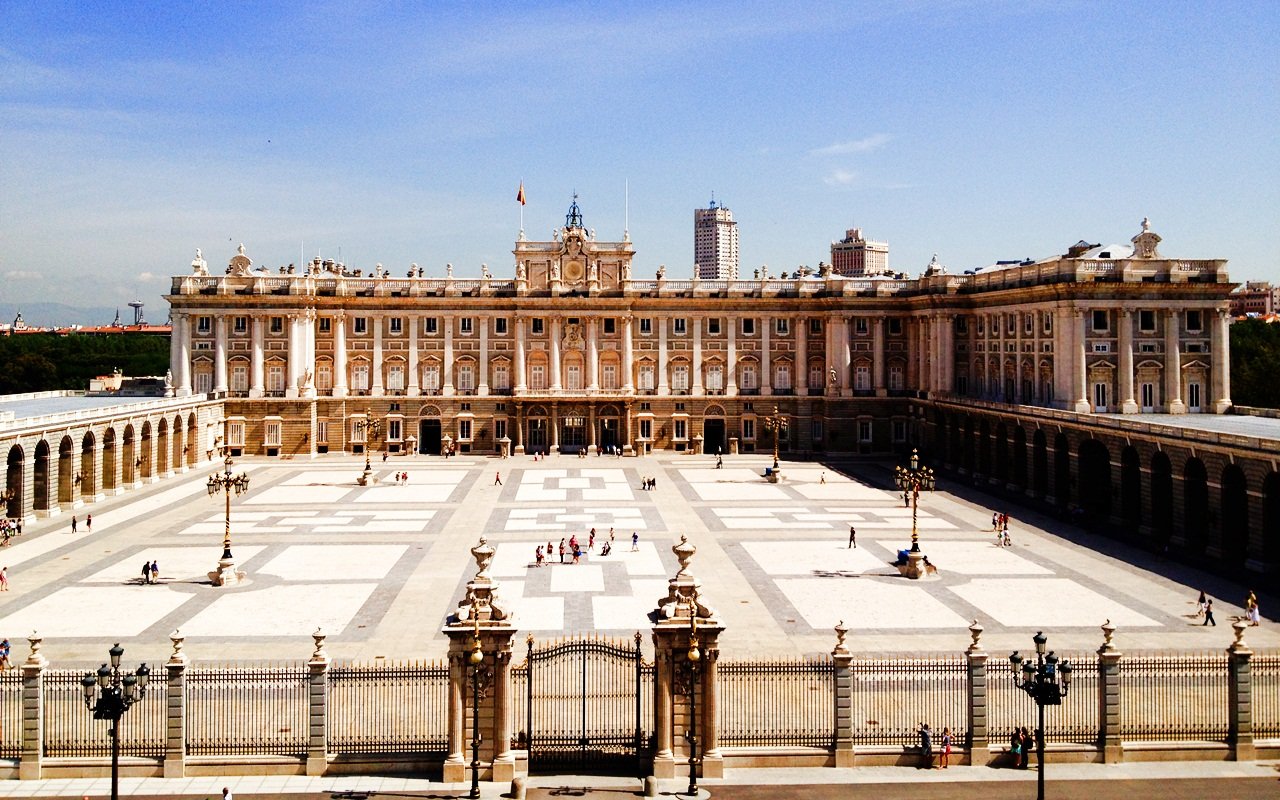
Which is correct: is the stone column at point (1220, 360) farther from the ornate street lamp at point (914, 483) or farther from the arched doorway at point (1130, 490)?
the ornate street lamp at point (914, 483)

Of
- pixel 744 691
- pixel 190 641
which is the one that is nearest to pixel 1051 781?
pixel 744 691

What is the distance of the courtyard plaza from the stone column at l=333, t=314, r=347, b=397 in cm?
2033

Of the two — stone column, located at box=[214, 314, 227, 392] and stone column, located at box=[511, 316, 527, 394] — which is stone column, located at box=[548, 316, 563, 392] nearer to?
stone column, located at box=[511, 316, 527, 394]

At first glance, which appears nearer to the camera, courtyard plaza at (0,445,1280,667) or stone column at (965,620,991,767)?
stone column at (965,620,991,767)

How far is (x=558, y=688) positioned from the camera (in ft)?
102

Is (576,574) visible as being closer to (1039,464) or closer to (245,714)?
(245,714)

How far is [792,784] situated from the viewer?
82.0 feet

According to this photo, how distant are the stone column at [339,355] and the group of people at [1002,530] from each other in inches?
2243

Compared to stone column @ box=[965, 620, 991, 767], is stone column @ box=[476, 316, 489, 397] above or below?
above

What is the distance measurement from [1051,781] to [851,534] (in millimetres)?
29184

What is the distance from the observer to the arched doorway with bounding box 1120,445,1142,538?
5759cm

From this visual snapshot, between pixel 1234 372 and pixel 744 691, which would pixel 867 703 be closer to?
pixel 744 691

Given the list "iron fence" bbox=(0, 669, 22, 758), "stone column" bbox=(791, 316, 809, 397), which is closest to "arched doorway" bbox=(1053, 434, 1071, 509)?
"stone column" bbox=(791, 316, 809, 397)

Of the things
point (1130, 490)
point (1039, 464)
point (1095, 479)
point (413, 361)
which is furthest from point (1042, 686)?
point (413, 361)
